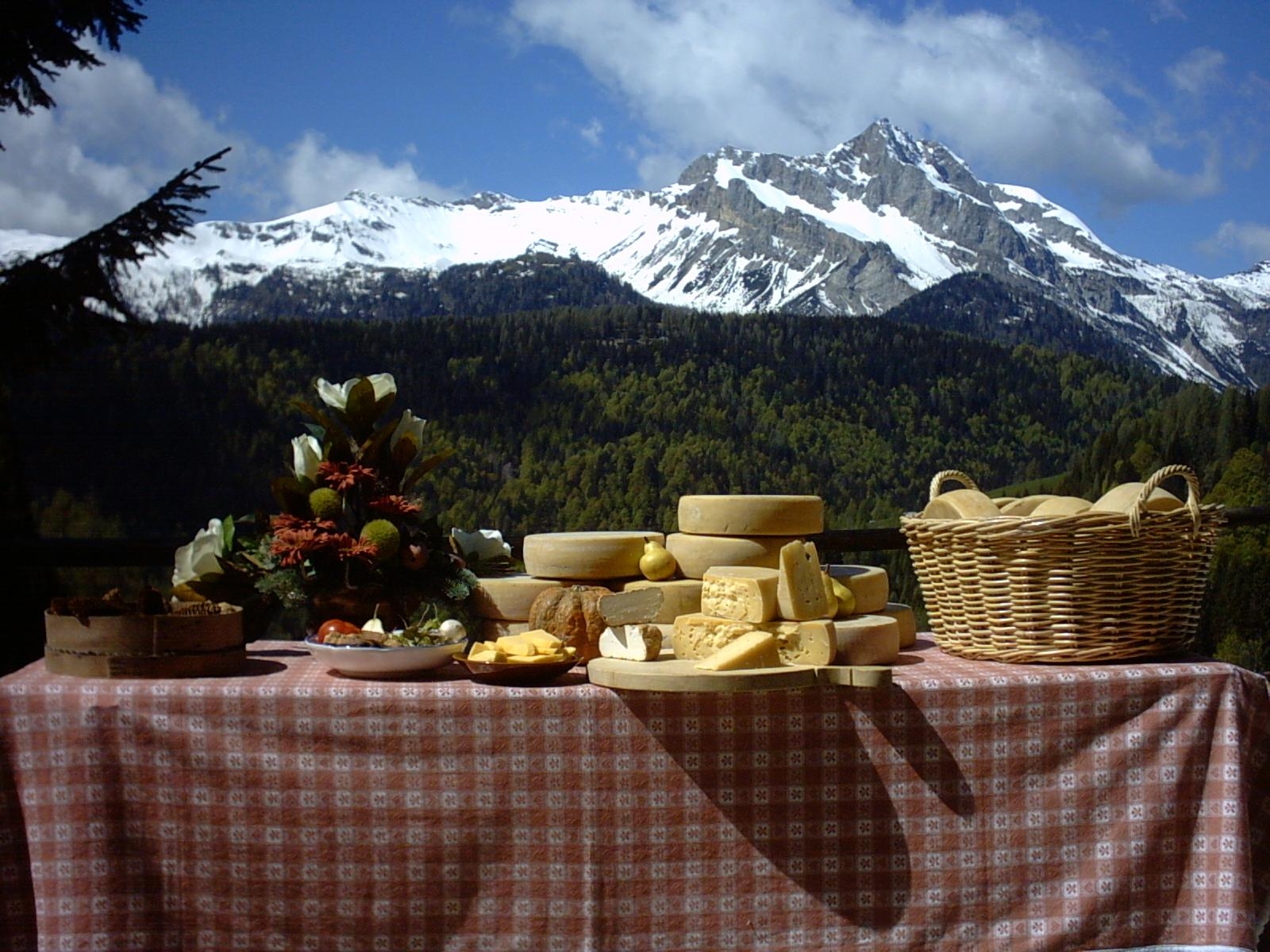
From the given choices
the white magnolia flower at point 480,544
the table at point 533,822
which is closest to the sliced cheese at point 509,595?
the white magnolia flower at point 480,544

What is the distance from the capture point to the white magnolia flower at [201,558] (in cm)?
236

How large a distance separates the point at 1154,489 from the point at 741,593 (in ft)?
2.77

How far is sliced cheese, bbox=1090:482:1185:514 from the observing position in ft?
6.90

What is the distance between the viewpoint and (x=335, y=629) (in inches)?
84.7

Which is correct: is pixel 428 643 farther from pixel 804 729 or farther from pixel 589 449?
pixel 589 449

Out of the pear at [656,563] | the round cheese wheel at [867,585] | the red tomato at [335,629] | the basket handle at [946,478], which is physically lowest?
the red tomato at [335,629]

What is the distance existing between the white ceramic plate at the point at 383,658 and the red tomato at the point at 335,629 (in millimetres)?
43

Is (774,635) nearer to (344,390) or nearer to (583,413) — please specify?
(344,390)

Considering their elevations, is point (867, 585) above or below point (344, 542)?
below

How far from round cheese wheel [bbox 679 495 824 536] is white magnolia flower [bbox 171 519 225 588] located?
3.36ft

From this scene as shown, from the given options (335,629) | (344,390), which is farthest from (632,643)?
(344,390)

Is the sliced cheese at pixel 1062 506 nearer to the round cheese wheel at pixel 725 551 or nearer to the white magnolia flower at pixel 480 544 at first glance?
the round cheese wheel at pixel 725 551

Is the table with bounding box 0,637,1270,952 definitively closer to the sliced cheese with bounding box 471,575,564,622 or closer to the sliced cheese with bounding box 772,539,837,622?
the sliced cheese with bounding box 772,539,837,622

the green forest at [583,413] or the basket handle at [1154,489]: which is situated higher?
the green forest at [583,413]
